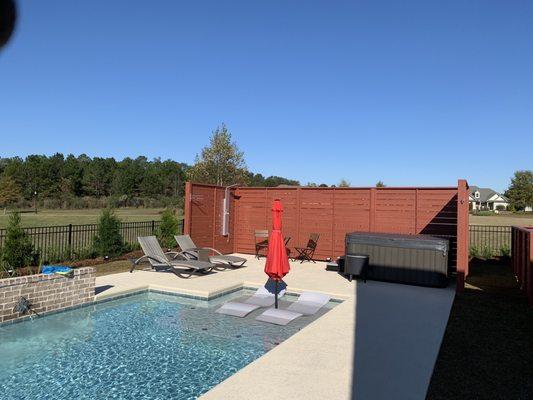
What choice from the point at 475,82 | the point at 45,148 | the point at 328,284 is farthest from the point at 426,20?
the point at 45,148

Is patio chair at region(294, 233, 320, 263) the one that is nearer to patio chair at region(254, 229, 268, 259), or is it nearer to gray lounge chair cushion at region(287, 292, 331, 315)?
patio chair at region(254, 229, 268, 259)

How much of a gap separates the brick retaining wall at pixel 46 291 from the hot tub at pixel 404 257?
6293mm

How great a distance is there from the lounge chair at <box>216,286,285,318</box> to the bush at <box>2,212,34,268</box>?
20.5 feet

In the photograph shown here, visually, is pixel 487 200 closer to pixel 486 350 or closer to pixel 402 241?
pixel 402 241

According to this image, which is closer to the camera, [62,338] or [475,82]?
[62,338]

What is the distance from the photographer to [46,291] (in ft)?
23.5

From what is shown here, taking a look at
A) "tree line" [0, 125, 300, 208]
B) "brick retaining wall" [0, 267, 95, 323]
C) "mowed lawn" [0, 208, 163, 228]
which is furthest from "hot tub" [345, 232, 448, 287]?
"tree line" [0, 125, 300, 208]

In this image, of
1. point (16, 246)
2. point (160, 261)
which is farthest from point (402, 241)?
point (16, 246)

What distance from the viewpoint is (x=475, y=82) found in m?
15.8

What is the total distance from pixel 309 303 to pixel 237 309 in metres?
1.56

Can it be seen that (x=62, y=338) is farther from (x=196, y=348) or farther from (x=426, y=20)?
(x=426, y=20)

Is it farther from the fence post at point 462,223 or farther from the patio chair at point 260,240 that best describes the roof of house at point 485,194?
the fence post at point 462,223

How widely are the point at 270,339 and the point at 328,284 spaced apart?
3.95m

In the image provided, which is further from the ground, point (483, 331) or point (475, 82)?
point (475, 82)
